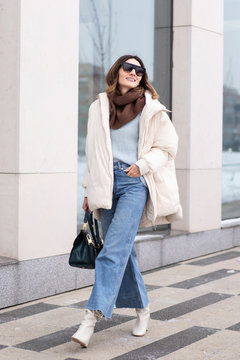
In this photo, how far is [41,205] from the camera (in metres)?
6.71

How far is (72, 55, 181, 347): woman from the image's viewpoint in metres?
5.11

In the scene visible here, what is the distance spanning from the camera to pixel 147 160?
5.13 meters

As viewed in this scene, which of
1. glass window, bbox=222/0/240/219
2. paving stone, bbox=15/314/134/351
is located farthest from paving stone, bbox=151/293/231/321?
glass window, bbox=222/0/240/219

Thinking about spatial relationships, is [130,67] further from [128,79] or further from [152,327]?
[152,327]

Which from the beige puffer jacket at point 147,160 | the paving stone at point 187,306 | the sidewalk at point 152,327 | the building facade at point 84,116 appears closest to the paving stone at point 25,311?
the sidewalk at point 152,327

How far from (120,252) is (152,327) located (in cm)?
81

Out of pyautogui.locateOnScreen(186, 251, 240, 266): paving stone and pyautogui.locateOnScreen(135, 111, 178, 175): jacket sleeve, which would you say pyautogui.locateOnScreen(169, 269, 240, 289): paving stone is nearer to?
pyautogui.locateOnScreen(186, 251, 240, 266): paving stone

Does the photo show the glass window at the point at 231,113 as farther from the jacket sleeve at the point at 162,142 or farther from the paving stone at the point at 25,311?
the jacket sleeve at the point at 162,142

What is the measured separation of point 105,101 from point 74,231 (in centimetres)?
206

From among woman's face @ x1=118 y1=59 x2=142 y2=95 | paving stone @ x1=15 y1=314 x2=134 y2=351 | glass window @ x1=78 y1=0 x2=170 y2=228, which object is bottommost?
paving stone @ x1=15 y1=314 x2=134 y2=351

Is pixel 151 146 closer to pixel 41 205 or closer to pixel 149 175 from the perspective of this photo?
pixel 149 175

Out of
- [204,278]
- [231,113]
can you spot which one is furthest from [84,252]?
[231,113]

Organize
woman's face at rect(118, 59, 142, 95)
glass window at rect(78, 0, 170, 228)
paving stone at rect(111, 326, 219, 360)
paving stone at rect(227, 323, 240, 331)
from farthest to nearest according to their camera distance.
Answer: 1. glass window at rect(78, 0, 170, 228)
2. paving stone at rect(227, 323, 240, 331)
3. woman's face at rect(118, 59, 142, 95)
4. paving stone at rect(111, 326, 219, 360)

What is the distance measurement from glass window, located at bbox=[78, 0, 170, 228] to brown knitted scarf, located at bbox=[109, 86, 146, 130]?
8.32 ft
